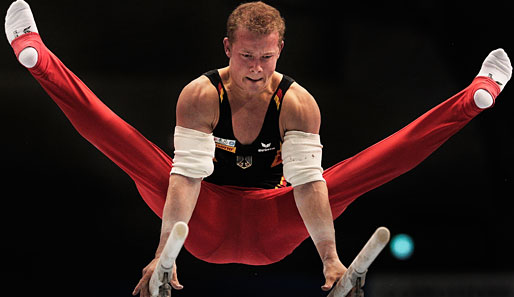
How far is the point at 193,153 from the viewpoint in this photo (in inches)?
85.4

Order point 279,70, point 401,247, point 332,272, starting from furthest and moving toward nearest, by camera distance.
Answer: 1. point 401,247
2. point 279,70
3. point 332,272

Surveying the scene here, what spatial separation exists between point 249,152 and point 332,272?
610 millimetres

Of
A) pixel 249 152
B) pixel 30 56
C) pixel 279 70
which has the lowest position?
pixel 249 152

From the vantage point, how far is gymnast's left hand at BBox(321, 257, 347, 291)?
1852 millimetres

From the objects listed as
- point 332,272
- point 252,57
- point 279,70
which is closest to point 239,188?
point 252,57

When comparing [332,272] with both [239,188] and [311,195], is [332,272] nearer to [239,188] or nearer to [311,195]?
[311,195]

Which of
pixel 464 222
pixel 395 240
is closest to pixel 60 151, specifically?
pixel 395 240

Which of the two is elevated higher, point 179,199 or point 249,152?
point 249,152

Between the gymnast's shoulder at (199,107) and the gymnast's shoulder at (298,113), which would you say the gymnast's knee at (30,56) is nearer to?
the gymnast's shoulder at (199,107)

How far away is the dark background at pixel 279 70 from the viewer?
3150 millimetres

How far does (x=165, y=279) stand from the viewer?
1661 mm

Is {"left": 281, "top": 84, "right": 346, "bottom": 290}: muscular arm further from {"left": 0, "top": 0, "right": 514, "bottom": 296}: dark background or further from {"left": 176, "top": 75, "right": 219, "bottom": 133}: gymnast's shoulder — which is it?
{"left": 0, "top": 0, "right": 514, "bottom": 296}: dark background

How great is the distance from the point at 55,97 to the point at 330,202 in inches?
36.6

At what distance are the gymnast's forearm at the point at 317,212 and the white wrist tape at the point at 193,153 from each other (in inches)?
11.8
